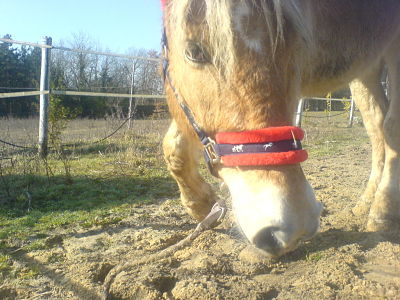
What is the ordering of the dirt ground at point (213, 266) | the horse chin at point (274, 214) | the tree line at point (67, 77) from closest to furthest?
the horse chin at point (274, 214) < the dirt ground at point (213, 266) < the tree line at point (67, 77)

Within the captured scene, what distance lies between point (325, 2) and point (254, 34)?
120cm

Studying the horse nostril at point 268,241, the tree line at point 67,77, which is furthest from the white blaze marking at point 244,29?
the tree line at point 67,77

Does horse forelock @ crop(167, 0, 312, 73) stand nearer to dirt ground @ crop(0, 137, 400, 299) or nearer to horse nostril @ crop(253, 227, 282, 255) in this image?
horse nostril @ crop(253, 227, 282, 255)

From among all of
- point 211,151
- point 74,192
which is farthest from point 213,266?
point 74,192

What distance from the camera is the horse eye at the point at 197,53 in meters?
1.82

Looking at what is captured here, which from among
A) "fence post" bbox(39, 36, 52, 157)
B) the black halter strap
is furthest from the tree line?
the black halter strap

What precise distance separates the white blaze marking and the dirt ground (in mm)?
1211

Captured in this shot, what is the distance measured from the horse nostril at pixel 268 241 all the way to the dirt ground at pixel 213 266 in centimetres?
59

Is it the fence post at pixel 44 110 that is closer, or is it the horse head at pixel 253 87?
the horse head at pixel 253 87

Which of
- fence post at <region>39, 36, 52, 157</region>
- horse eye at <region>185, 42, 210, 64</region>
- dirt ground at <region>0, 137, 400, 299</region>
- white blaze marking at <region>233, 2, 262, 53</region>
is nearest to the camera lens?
white blaze marking at <region>233, 2, 262, 53</region>

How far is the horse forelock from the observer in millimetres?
1701

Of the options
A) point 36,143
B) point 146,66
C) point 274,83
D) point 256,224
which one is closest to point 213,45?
point 274,83

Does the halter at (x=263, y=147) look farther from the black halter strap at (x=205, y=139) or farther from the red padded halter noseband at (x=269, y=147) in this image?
the black halter strap at (x=205, y=139)

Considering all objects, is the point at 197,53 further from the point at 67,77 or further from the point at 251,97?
the point at 67,77
